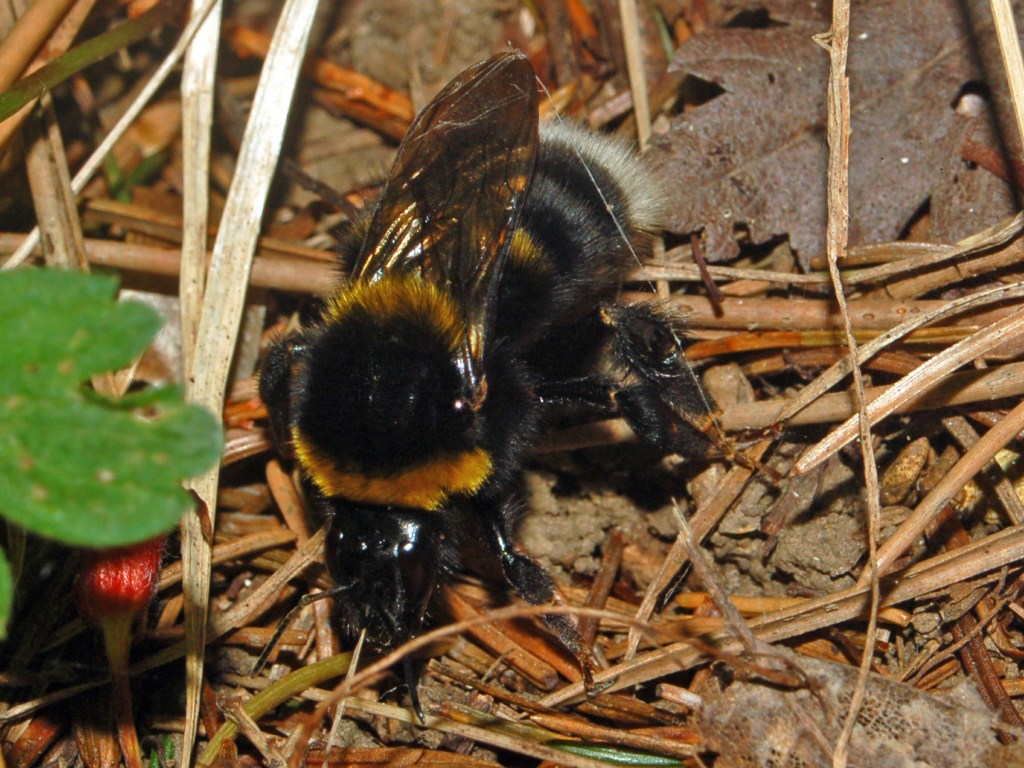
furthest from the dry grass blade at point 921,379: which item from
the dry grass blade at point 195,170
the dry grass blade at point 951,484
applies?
the dry grass blade at point 195,170

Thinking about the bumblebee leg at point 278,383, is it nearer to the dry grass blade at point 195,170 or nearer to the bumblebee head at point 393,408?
the dry grass blade at point 195,170

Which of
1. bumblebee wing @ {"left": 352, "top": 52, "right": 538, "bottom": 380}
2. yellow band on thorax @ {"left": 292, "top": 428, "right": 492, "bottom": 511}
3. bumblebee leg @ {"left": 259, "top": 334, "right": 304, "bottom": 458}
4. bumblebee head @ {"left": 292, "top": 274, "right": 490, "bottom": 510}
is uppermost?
bumblebee wing @ {"left": 352, "top": 52, "right": 538, "bottom": 380}

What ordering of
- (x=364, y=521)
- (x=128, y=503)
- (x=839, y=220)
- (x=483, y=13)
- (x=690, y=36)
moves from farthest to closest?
(x=483, y=13) < (x=690, y=36) < (x=839, y=220) < (x=364, y=521) < (x=128, y=503)

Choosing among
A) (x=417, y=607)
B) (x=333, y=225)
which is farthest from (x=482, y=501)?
(x=333, y=225)

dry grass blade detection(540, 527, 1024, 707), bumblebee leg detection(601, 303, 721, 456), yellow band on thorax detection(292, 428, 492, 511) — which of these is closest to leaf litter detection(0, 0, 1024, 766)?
dry grass blade detection(540, 527, 1024, 707)

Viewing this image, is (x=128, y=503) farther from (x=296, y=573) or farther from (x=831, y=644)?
(x=831, y=644)

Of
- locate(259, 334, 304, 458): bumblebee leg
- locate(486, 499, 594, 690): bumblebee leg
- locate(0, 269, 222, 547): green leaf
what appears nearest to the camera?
locate(0, 269, 222, 547): green leaf

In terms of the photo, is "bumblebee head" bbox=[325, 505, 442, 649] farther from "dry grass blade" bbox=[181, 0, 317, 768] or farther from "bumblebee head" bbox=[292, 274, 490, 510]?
"dry grass blade" bbox=[181, 0, 317, 768]

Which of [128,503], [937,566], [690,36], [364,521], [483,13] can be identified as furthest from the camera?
[483,13]
